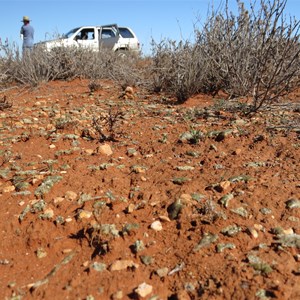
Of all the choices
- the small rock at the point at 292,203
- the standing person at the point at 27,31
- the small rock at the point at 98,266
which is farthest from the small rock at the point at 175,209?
the standing person at the point at 27,31

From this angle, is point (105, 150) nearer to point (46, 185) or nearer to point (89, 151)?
point (89, 151)

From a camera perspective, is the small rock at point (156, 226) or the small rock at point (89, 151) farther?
the small rock at point (89, 151)

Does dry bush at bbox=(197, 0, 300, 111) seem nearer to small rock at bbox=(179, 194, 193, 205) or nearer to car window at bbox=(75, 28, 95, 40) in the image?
small rock at bbox=(179, 194, 193, 205)

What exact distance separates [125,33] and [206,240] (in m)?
11.4

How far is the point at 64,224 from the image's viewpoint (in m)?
1.83

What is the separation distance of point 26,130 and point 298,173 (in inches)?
94.1

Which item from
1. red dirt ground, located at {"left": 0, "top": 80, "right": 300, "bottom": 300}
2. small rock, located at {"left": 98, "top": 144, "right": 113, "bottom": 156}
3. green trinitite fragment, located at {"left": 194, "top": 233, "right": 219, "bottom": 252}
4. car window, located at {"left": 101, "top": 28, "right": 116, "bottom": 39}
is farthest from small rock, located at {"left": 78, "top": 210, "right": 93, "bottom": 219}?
car window, located at {"left": 101, "top": 28, "right": 116, "bottom": 39}

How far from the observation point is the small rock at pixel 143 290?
1385 millimetres

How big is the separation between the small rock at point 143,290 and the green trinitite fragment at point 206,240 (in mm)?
280

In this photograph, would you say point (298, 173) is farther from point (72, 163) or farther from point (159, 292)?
point (72, 163)

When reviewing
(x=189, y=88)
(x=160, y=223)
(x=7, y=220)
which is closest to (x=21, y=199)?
(x=7, y=220)

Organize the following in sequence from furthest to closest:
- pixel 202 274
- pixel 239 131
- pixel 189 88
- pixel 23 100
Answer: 1. pixel 23 100
2. pixel 189 88
3. pixel 239 131
4. pixel 202 274

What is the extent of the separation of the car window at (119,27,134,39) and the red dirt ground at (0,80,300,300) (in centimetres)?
941

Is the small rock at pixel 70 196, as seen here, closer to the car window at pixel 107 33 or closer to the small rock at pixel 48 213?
the small rock at pixel 48 213
